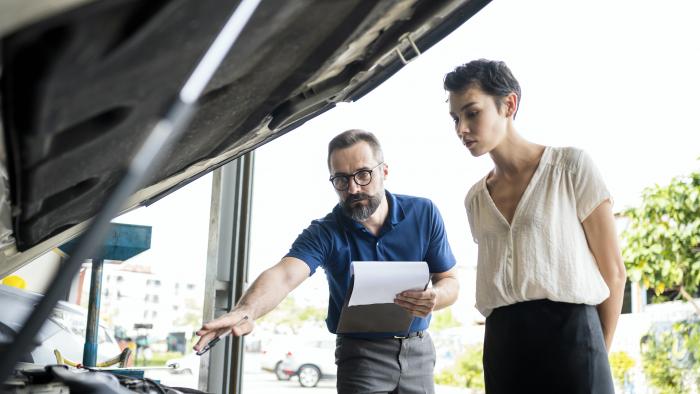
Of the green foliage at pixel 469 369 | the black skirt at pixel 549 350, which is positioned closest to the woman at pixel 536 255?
the black skirt at pixel 549 350

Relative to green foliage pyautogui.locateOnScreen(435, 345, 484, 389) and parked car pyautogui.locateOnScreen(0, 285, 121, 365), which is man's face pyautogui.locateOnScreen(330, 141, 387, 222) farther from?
green foliage pyautogui.locateOnScreen(435, 345, 484, 389)

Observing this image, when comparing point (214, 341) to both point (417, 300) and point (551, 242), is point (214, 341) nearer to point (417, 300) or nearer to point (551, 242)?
point (417, 300)

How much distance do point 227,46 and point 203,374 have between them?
3132 mm

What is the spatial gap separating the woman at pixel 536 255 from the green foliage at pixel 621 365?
3.38 metres

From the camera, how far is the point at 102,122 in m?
0.67

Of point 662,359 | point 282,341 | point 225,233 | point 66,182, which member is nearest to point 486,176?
point 66,182

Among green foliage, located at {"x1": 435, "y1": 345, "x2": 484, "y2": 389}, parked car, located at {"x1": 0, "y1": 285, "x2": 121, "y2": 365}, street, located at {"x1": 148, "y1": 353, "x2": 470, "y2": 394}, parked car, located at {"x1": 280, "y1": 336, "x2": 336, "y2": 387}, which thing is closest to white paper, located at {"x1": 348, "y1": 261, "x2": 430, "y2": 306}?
parked car, located at {"x1": 0, "y1": 285, "x2": 121, "y2": 365}

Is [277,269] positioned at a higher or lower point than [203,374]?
higher

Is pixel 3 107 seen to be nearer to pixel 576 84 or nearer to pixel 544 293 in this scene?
pixel 544 293

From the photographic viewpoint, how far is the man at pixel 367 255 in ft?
5.94

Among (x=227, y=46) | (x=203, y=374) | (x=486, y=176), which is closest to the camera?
(x=227, y=46)

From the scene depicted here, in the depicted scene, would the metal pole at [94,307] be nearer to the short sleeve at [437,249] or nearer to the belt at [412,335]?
the belt at [412,335]

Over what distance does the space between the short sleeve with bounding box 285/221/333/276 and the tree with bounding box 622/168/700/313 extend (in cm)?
300

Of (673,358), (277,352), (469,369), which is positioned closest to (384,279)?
(277,352)
